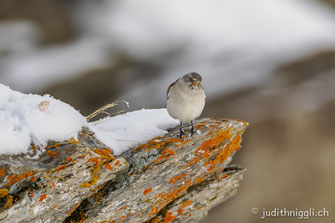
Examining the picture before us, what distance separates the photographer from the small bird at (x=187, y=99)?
714cm

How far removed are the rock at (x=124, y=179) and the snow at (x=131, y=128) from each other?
229 mm

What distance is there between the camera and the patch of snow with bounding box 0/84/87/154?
15.7ft

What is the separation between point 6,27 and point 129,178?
21.6m

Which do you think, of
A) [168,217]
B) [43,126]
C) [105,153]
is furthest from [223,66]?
[43,126]

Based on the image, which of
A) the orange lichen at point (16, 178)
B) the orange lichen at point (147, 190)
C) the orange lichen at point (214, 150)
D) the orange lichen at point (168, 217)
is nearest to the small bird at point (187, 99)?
the orange lichen at point (214, 150)

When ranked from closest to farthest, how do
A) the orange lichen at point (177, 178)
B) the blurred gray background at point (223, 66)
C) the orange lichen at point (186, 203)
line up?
1. the orange lichen at point (177, 178)
2. the orange lichen at point (186, 203)
3. the blurred gray background at point (223, 66)

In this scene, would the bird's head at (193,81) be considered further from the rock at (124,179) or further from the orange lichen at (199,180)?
the orange lichen at (199,180)

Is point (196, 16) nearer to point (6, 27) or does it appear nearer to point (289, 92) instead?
point (289, 92)

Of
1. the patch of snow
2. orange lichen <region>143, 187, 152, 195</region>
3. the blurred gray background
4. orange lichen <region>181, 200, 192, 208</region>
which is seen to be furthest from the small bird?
the blurred gray background

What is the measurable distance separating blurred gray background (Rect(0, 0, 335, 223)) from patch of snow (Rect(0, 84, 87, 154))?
10569 millimetres

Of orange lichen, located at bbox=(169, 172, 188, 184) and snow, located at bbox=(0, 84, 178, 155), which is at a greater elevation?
snow, located at bbox=(0, 84, 178, 155)

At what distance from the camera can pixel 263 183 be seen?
16328 millimetres

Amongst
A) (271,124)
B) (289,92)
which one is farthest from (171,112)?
(289,92)

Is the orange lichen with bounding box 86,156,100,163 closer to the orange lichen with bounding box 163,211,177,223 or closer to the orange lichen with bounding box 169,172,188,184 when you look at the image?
the orange lichen with bounding box 169,172,188,184
